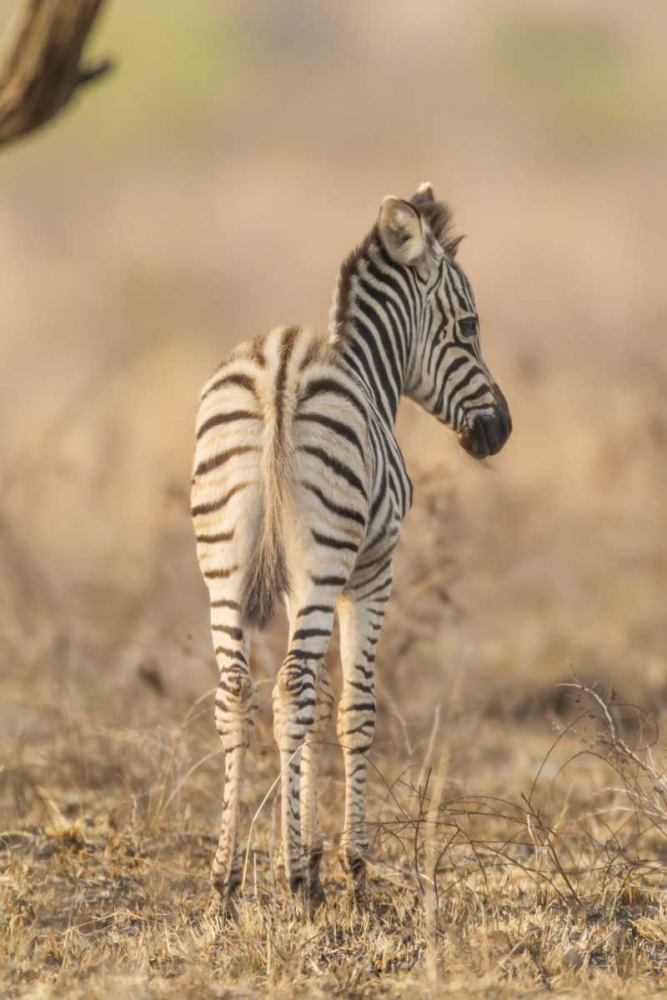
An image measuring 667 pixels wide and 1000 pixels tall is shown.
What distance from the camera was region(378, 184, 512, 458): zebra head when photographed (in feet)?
23.8

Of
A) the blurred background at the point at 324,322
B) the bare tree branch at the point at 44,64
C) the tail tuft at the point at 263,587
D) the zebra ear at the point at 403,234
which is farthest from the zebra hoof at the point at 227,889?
the bare tree branch at the point at 44,64

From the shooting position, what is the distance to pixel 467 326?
7.33 m

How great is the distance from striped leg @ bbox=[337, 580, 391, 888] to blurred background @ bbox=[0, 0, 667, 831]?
680 millimetres

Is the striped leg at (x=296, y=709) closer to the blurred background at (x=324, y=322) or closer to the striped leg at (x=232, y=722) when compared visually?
the striped leg at (x=232, y=722)

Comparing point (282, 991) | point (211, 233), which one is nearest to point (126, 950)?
point (282, 991)

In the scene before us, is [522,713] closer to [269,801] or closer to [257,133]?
[269,801]

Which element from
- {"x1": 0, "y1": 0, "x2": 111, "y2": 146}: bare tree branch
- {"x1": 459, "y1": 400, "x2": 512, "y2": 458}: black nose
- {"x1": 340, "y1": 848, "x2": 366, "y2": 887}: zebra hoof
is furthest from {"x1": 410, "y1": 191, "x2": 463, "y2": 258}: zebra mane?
{"x1": 340, "y1": 848, "x2": 366, "y2": 887}: zebra hoof

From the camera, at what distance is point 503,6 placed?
50375 mm

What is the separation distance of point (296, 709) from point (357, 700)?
82cm

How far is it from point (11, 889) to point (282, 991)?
1999 millimetres

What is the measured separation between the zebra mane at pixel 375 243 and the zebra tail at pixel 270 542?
965 millimetres

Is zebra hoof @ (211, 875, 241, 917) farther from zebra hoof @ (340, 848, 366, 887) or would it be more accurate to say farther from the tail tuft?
the tail tuft

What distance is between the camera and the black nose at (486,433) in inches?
287

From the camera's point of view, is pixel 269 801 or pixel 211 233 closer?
pixel 269 801
